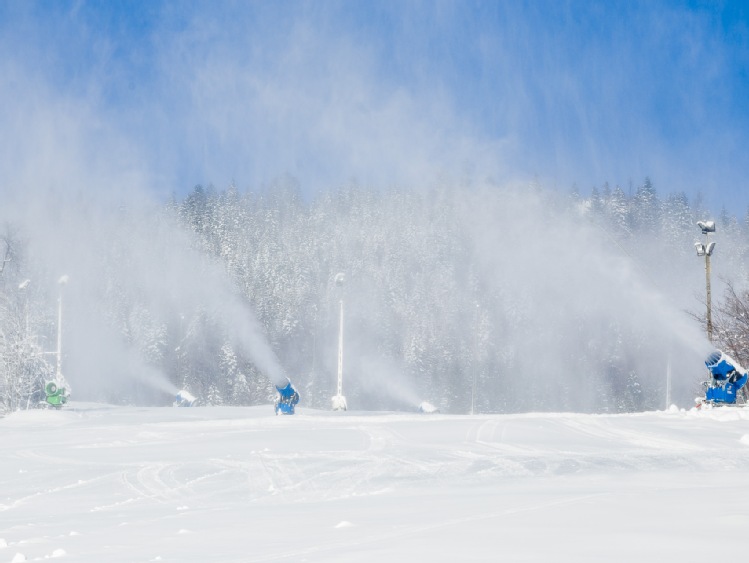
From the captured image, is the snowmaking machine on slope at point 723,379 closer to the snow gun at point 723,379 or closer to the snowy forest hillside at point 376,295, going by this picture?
the snow gun at point 723,379

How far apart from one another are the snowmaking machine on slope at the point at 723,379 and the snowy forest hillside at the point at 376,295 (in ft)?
183

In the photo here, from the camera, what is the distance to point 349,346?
95.2 m

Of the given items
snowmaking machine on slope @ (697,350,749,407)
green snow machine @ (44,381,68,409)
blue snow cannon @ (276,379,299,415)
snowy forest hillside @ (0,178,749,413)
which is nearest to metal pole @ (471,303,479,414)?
snowy forest hillside @ (0,178,749,413)

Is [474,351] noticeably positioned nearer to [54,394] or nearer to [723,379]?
[54,394]

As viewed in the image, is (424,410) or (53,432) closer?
(53,432)

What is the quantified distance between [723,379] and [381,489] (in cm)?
1423

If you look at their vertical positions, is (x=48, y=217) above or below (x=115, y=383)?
above

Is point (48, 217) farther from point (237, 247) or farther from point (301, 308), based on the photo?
point (301, 308)

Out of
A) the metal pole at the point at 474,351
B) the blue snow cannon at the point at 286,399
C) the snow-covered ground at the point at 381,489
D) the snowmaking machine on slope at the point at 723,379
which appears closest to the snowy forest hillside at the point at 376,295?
the metal pole at the point at 474,351

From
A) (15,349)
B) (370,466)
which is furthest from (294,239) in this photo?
(370,466)

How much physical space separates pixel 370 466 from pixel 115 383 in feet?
276

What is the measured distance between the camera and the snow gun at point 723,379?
21.9 meters

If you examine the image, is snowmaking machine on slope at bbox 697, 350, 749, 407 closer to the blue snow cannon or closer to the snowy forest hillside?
the blue snow cannon

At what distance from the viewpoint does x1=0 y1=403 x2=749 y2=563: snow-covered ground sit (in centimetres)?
592
